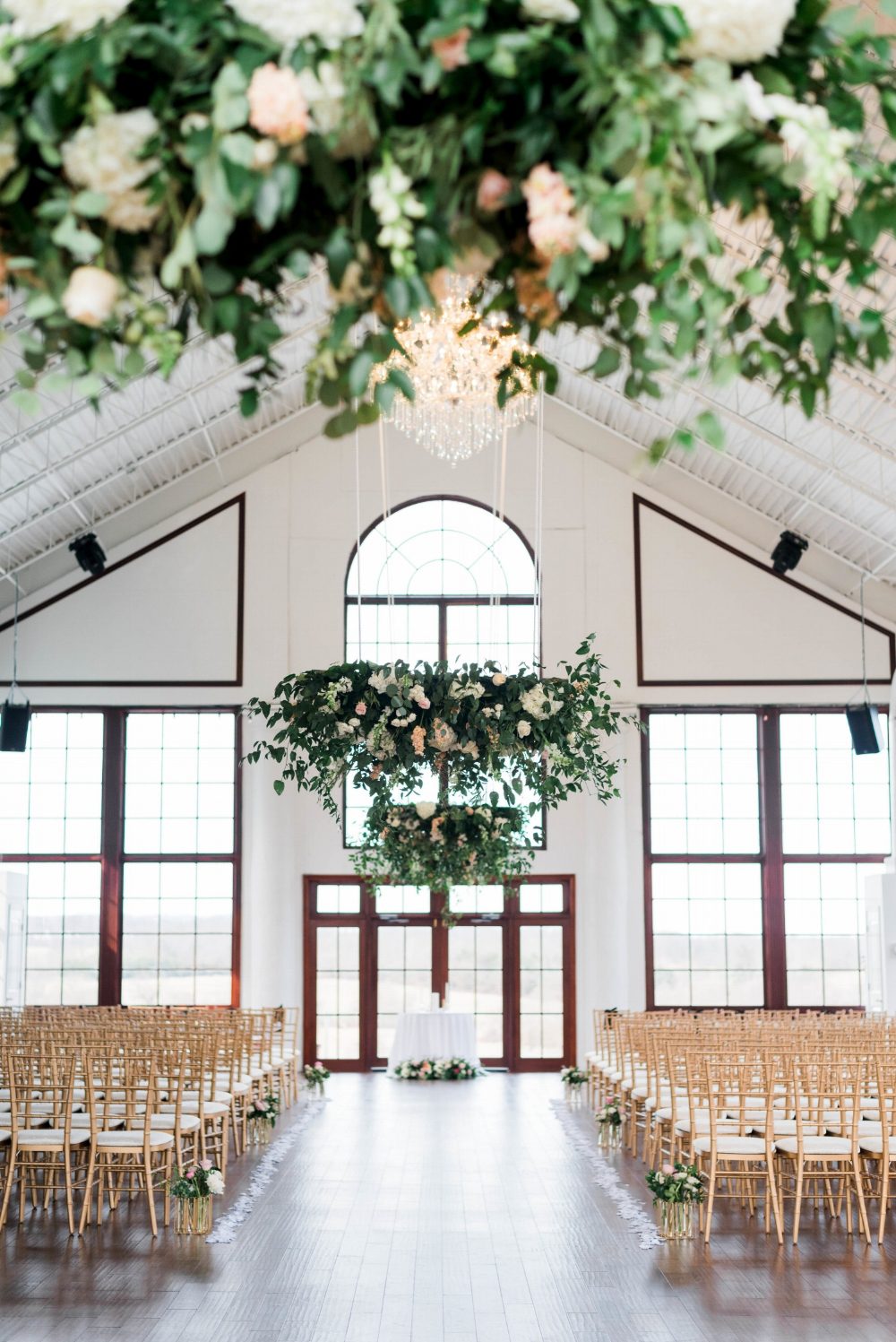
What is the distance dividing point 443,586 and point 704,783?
14.3ft

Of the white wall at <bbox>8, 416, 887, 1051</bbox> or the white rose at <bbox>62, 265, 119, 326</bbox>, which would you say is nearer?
the white rose at <bbox>62, 265, 119, 326</bbox>

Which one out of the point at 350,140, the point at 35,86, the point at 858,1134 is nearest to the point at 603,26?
the point at 350,140

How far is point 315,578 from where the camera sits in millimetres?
19266

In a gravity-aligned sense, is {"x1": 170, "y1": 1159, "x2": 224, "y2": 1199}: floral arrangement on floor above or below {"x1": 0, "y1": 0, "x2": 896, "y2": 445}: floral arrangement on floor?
below

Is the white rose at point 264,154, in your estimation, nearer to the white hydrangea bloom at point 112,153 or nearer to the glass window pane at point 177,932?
the white hydrangea bloom at point 112,153

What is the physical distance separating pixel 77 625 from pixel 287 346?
180 inches

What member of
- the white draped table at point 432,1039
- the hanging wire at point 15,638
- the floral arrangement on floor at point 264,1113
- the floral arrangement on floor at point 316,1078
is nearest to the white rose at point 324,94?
the floral arrangement on floor at point 264,1113

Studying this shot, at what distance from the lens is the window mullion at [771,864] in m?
18.5

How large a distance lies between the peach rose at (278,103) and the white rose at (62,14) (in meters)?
0.22

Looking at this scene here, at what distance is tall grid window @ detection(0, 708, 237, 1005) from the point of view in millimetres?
18484

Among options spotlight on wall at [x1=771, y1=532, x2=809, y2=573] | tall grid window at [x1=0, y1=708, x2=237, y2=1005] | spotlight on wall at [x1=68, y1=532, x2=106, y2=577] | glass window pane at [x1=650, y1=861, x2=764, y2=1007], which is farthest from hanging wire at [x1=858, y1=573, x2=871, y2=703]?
spotlight on wall at [x1=68, y1=532, x2=106, y2=577]

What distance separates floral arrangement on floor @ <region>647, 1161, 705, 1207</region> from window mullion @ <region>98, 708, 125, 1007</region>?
11.9 m

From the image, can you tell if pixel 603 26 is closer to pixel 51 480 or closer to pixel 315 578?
pixel 51 480

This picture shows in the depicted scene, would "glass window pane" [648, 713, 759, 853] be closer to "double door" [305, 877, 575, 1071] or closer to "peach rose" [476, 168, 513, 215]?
"double door" [305, 877, 575, 1071]
